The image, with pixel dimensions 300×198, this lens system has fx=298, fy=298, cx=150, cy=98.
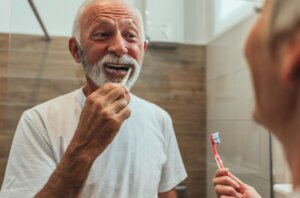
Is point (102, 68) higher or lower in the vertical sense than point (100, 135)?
higher

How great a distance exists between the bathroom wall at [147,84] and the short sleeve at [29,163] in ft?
2.22

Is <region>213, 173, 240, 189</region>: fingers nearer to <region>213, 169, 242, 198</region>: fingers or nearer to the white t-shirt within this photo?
<region>213, 169, 242, 198</region>: fingers

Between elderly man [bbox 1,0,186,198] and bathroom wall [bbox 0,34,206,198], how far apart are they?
59 cm

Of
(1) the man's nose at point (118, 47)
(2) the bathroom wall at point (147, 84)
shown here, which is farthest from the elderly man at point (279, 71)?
(2) the bathroom wall at point (147, 84)

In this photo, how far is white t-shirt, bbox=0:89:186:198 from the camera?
0.71 m

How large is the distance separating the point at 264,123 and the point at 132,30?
0.58 meters

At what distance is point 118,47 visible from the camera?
806mm

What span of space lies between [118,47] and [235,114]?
2.70 feet

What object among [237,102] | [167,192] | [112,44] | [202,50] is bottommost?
[167,192]

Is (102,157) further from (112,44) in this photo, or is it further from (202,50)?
(202,50)

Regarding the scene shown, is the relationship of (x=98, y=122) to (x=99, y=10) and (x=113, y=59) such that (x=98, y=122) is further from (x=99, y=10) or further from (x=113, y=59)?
(x=99, y=10)

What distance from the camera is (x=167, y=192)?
3.02ft

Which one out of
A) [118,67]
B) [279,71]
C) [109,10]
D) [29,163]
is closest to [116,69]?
[118,67]

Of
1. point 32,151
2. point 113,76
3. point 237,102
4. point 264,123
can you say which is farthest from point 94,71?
point 237,102
